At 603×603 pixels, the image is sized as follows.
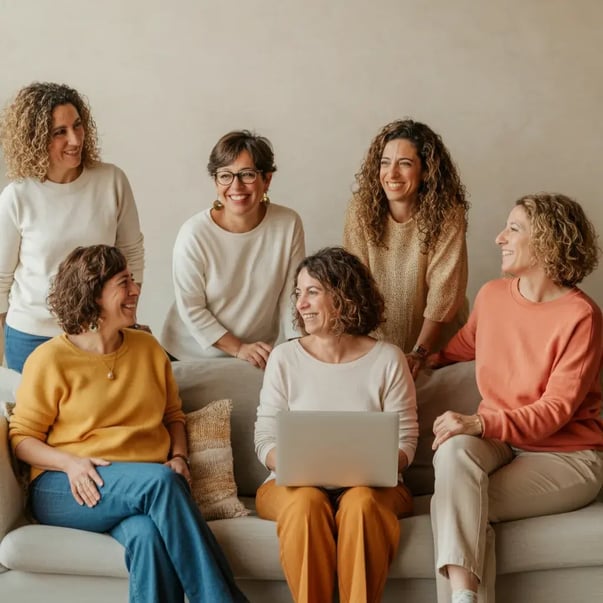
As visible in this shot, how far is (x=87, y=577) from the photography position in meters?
2.68

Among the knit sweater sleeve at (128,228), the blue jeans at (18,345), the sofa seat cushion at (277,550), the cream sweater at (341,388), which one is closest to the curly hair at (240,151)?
the knit sweater sleeve at (128,228)

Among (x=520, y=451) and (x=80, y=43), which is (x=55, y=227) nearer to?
(x=80, y=43)

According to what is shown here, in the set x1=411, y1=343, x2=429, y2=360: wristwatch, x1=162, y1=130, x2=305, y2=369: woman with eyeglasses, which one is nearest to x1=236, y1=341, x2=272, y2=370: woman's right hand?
x1=162, y1=130, x2=305, y2=369: woman with eyeglasses

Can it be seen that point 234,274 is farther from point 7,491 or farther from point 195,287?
point 7,491

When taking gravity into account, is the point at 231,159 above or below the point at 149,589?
above

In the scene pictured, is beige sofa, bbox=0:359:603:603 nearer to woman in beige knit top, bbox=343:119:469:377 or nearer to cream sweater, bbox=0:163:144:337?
cream sweater, bbox=0:163:144:337

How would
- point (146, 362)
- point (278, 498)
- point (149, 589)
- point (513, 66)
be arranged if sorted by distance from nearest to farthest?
1. point (149, 589)
2. point (278, 498)
3. point (146, 362)
4. point (513, 66)

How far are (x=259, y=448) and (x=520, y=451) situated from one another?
0.72 m

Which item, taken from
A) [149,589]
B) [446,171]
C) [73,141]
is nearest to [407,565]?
[149,589]

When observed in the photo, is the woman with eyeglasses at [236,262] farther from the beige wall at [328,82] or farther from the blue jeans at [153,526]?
the beige wall at [328,82]

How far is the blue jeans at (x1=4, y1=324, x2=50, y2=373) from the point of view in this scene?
322 centimetres

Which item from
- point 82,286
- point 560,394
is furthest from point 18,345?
point 560,394

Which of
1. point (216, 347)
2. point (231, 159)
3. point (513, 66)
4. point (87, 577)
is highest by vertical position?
point (513, 66)

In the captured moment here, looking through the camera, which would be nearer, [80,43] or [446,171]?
[446,171]
